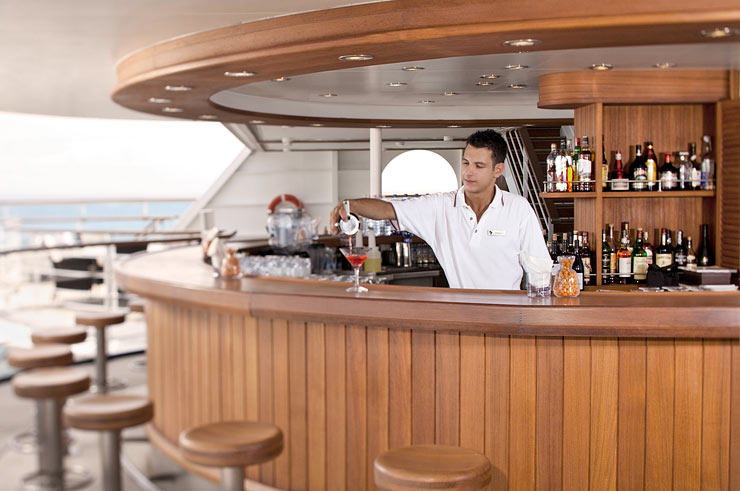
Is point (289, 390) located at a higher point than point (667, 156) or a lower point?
lower

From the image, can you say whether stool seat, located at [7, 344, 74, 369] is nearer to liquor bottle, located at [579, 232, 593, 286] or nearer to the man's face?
the man's face

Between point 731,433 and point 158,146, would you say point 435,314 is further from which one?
point 158,146

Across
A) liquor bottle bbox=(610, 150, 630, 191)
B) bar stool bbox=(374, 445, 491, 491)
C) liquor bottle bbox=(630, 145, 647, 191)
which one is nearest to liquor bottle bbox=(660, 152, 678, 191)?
liquor bottle bbox=(630, 145, 647, 191)

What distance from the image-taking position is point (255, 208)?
37.5ft

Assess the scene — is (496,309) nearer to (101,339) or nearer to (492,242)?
(492,242)

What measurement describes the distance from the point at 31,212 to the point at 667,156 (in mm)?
37163

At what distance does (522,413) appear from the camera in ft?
10.4

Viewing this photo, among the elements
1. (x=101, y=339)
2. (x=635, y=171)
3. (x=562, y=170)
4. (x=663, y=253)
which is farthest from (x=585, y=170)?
(x=101, y=339)

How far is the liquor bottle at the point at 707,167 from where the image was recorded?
4930 mm

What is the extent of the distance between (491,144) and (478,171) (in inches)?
5.9

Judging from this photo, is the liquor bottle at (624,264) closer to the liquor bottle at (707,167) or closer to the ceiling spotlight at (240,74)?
the liquor bottle at (707,167)

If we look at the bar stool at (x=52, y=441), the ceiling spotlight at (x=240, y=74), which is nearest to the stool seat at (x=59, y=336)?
the bar stool at (x=52, y=441)

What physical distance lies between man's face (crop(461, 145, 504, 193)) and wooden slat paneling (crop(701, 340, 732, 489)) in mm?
1361

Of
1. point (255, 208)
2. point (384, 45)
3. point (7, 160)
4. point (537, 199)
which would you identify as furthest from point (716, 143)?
point (7, 160)
